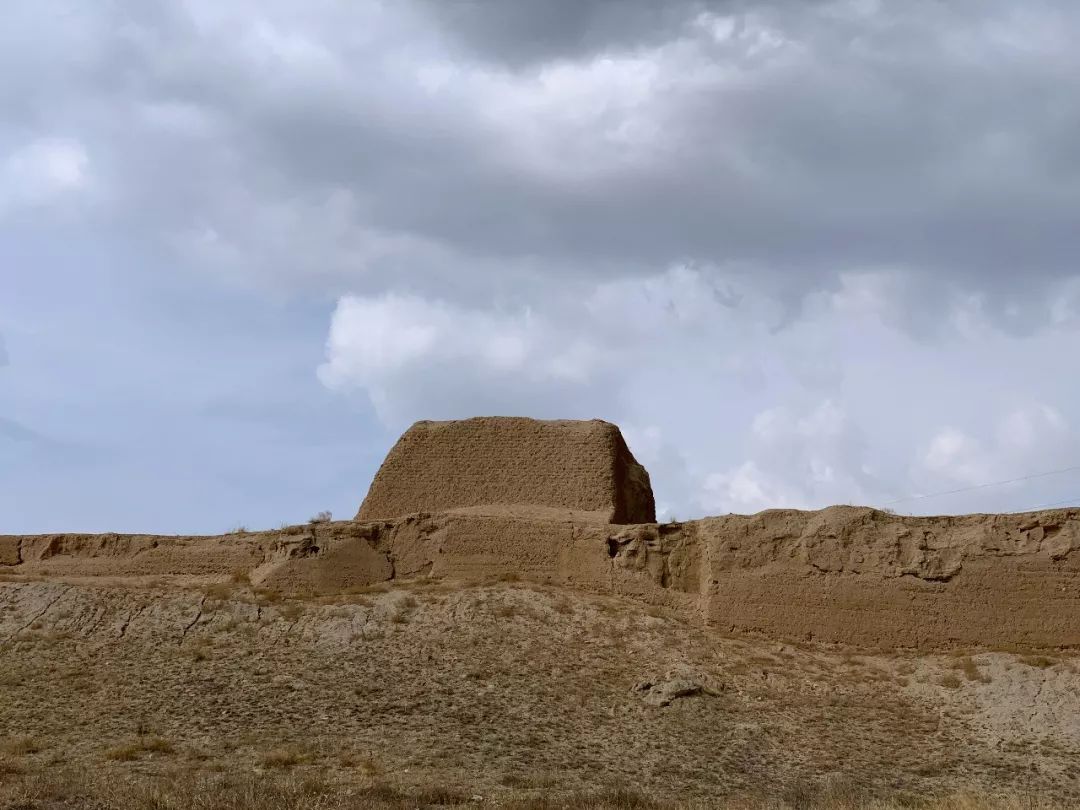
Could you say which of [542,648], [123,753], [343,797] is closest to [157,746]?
[123,753]

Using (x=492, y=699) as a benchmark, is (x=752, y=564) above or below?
above

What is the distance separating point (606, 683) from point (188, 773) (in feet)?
21.3

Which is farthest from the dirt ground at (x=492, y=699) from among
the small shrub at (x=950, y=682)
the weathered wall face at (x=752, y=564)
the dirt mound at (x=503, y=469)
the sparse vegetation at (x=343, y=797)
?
the dirt mound at (x=503, y=469)

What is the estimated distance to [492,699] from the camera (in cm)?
1639

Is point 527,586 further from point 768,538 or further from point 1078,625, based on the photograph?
point 1078,625

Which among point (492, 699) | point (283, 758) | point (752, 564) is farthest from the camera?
point (752, 564)

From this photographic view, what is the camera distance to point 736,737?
A: 15688 mm

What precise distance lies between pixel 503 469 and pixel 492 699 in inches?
252

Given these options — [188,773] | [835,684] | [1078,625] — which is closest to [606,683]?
[835,684]

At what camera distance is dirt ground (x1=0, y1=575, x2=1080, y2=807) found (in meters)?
13.9

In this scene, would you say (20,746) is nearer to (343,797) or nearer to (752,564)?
(343,797)

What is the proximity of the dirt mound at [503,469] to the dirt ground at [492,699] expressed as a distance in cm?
228

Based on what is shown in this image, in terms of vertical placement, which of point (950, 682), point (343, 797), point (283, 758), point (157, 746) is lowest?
point (343, 797)

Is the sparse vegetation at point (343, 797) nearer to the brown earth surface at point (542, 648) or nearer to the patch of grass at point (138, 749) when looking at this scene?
the brown earth surface at point (542, 648)
